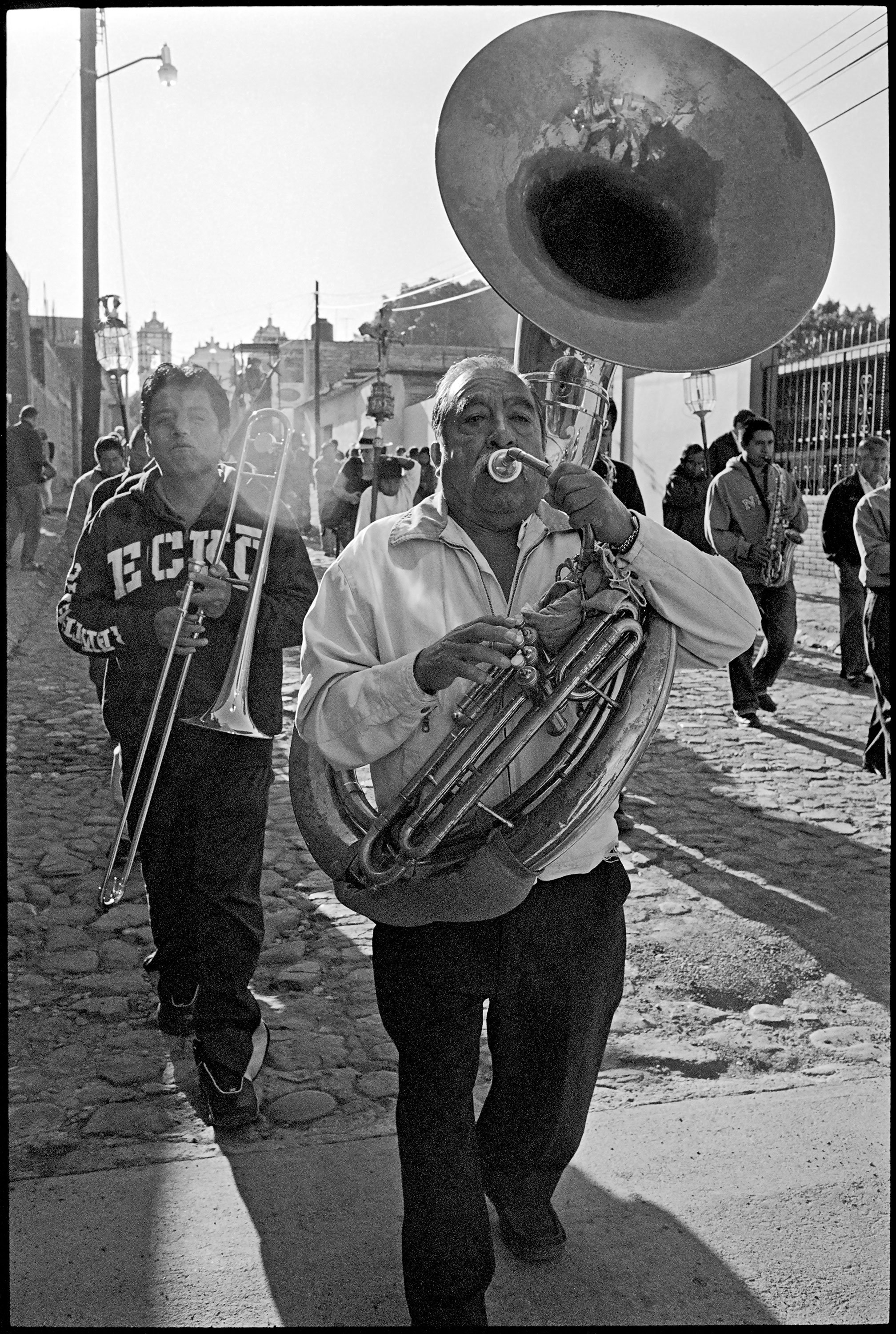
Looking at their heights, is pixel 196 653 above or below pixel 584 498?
below

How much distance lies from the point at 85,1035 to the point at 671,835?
2.78m

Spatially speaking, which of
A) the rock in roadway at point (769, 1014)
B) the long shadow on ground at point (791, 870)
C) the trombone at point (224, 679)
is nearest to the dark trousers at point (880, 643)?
the long shadow on ground at point (791, 870)

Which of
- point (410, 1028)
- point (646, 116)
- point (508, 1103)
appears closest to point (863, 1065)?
point (508, 1103)

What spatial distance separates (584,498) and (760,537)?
5833 millimetres

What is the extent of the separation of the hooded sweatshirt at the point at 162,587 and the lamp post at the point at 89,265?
1017cm

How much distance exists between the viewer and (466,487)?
7.54 ft

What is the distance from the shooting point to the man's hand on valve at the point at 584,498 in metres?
2.09

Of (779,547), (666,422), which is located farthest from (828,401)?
(779,547)

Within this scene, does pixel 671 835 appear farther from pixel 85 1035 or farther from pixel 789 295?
pixel 789 295

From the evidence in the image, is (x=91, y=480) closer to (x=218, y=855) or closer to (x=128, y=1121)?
(x=218, y=855)

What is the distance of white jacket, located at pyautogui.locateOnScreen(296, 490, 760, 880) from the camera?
7.27ft

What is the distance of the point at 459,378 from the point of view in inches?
91.8

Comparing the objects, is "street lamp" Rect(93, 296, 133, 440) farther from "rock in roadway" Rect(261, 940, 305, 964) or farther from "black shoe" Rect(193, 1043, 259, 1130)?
"black shoe" Rect(193, 1043, 259, 1130)

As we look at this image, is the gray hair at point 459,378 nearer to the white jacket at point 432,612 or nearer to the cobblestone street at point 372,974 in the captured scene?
the white jacket at point 432,612
